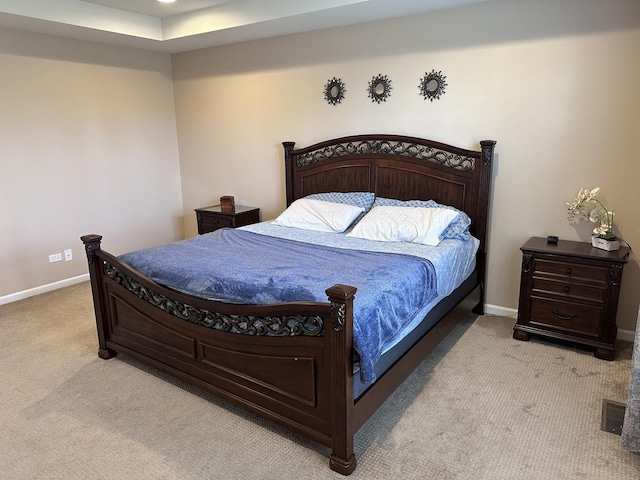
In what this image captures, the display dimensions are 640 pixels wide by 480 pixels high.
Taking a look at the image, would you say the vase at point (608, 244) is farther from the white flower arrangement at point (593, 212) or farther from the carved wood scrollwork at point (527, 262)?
the carved wood scrollwork at point (527, 262)

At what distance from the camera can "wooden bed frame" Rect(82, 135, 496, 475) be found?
2000 millimetres

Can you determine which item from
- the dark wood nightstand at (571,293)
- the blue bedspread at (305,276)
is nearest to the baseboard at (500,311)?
the dark wood nightstand at (571,293)

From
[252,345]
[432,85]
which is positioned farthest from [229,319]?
[432,85]

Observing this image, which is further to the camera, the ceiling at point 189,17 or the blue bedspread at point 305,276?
the ceiling at point 189,17

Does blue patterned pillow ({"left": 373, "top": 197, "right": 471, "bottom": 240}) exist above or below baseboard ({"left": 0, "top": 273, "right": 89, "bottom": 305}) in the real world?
above

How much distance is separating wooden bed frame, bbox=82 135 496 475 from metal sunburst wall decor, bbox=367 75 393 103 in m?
0.35

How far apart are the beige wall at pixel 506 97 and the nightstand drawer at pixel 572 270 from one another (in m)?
0.45

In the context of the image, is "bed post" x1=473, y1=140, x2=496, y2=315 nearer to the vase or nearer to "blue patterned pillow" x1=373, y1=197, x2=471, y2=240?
"blue patterned pillow" x1=373, y1=197, x2=471, y2=240

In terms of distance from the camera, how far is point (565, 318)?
3.10 m

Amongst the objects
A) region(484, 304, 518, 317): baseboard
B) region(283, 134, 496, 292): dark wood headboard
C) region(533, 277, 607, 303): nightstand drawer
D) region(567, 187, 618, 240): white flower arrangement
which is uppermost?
region(283, 134, 496, 292): dark wood headboard

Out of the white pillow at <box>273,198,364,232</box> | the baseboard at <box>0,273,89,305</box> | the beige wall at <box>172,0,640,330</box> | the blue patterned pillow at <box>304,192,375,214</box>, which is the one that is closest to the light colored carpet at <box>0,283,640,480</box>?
the beige wall at <box>172,0,640,330</box>

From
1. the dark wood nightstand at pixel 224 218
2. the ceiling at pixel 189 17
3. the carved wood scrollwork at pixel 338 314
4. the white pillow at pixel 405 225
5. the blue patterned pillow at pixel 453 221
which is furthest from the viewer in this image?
the dark wood nightstand at pixel 224 218

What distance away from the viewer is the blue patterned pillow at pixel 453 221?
3.37 metres

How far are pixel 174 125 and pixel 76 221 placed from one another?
1645 millimetres
